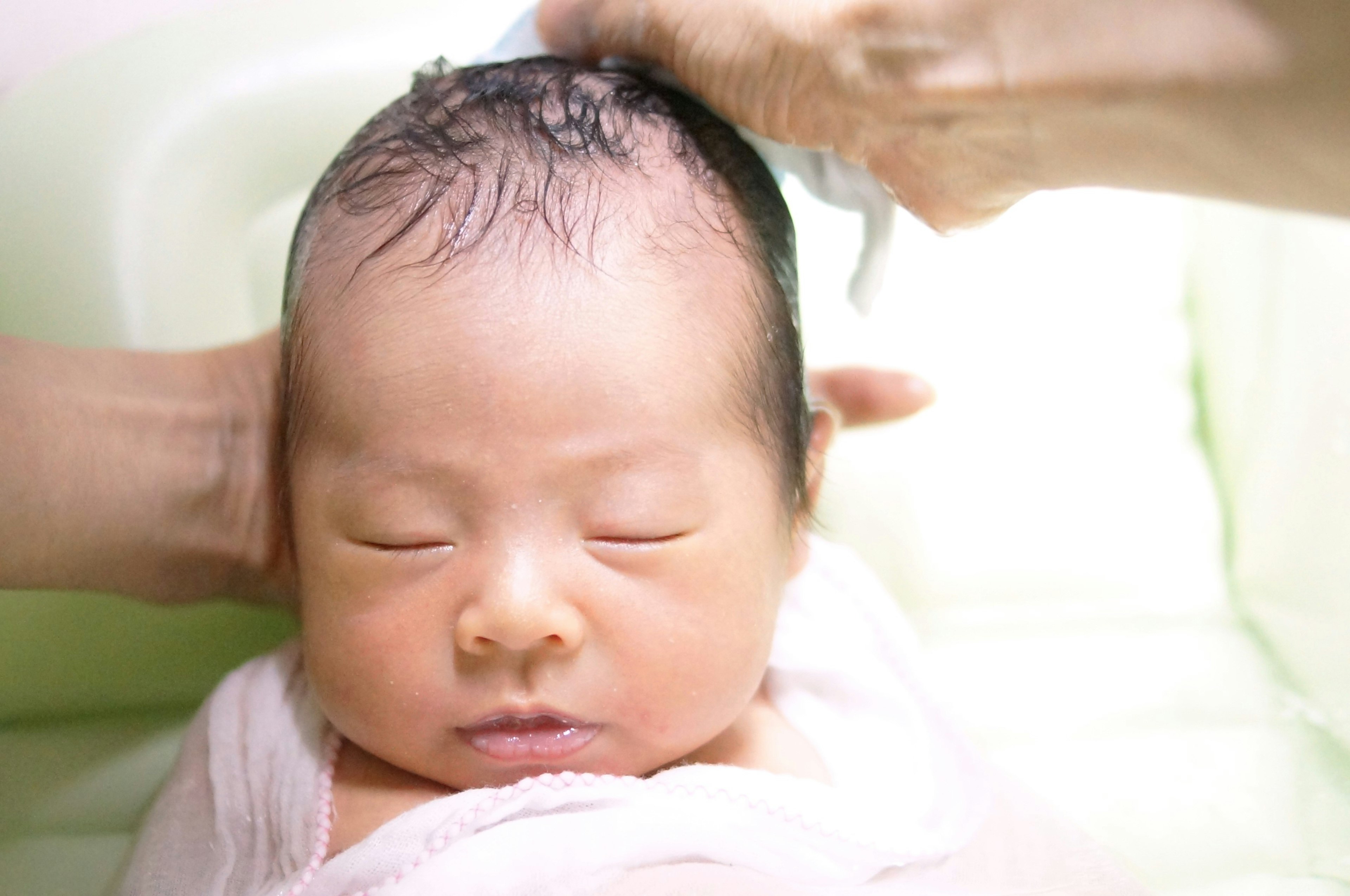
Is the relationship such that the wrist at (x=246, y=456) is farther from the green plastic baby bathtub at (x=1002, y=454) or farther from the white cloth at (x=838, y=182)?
the white cloth at (x=838, y=182)

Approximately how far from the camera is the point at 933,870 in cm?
95

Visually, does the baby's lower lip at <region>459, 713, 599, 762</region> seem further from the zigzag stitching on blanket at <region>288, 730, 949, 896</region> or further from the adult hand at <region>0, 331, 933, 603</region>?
the adult hand at <region>0, 331, 933, 603</region>

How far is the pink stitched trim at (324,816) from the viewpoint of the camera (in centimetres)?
80

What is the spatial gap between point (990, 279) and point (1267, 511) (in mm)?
432

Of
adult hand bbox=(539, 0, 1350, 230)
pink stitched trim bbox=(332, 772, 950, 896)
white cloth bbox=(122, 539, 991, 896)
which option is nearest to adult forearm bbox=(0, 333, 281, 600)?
white cloth bbox=(122, 539, 991, 896)

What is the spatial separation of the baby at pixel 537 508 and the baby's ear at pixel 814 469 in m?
0.06

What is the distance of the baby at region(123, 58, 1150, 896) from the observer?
751mm

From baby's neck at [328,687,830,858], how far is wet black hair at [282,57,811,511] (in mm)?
219

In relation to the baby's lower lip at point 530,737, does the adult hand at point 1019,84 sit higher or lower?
higher

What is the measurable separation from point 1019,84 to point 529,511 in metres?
0.44

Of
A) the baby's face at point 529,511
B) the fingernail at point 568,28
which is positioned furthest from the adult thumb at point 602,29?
the baby's face at point 529,511

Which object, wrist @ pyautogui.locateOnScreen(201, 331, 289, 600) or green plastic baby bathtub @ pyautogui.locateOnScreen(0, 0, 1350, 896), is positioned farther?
green plastic baby bathtub @ pyautogui.locateOnScreen(0, 0, 1350, 896)

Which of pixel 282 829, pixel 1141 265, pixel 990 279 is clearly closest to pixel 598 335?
pixel 282 829

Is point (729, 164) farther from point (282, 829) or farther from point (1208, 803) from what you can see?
point (1208, 803)
